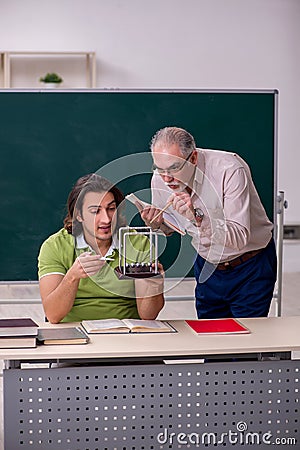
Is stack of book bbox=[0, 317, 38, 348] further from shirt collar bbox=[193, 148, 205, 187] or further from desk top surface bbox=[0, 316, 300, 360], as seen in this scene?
shirt collar bbox=[193, 148, 205, 187]

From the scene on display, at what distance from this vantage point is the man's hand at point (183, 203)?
2869 mm

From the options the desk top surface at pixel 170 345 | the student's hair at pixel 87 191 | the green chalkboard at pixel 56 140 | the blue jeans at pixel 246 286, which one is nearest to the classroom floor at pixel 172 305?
the green chalkboard at pixel 56 140

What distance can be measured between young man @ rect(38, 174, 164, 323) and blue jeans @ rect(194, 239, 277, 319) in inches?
15.3

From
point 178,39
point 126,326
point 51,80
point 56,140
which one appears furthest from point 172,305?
point 126,326

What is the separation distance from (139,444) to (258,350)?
46 cm

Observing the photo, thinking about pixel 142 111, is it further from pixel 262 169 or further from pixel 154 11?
pixel 154 11

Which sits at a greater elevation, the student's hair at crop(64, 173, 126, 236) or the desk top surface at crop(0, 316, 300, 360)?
the student's hair at crop(64, 173, 126, 236)

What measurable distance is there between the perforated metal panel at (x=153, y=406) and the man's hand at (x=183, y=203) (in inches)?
19.9

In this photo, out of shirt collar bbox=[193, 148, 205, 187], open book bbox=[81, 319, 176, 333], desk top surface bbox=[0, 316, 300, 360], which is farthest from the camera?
shirt collar bbox=[193, 148, 205, 187]

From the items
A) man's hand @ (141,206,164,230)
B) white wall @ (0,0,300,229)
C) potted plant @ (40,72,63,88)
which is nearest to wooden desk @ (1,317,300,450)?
man's hand @ (141,206,164,230)

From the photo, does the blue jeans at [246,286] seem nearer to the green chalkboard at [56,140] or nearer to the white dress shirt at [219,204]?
the white dress shirt at [219,204]

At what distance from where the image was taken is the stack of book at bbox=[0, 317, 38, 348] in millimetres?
2600

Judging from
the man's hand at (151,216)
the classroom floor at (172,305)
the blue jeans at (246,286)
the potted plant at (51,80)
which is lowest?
the classroom floor at (172,305)

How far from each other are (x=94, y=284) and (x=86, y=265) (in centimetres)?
21
